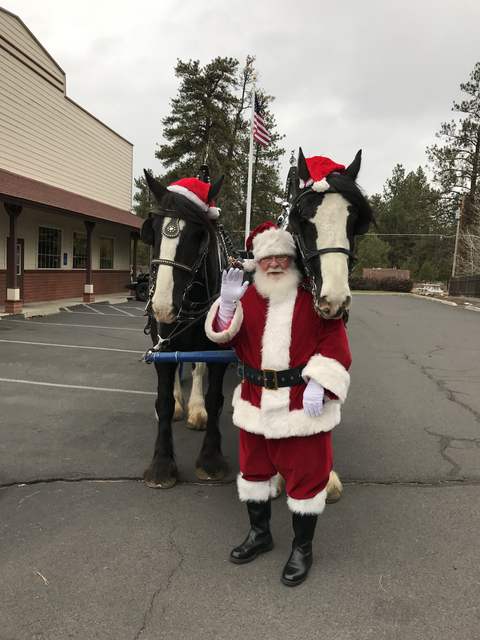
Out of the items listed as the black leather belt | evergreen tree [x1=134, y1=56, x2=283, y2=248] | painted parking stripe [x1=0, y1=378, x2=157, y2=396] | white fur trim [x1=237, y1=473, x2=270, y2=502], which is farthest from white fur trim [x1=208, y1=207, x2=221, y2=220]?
evergreen tree [x1=134, y1=56, x2=283, y2=248]

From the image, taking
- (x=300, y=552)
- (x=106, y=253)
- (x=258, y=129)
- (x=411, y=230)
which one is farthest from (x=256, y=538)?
(x=411, y=230)

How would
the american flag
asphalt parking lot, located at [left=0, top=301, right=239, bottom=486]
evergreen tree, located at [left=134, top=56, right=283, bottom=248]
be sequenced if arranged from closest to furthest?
asphalt parking lot, located at [left=0, top=301, right=239, bottom=486] < the american flag < evergreen tree, located at [left=134, top=56, right=283, bottom=248]

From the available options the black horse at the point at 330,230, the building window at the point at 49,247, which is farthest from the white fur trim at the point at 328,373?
the building window at the point at 49,247

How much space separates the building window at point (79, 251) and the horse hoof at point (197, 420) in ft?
51.9

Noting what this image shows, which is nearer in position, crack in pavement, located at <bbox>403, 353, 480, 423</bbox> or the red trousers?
the red trousers

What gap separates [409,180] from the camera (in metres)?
72.9

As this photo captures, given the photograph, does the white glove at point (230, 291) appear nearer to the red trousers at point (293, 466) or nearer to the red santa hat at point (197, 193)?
the red trousers at point (293, 466)

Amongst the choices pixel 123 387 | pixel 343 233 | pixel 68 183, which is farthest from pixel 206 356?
pixel 68 183

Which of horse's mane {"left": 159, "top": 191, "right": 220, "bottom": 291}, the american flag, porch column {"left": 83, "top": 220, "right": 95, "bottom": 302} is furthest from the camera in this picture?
porch column {"left": 83, "top": 220, "right": 95, "bottom": 302}

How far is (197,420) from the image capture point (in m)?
4.82

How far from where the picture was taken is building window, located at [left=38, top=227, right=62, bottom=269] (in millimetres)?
16944

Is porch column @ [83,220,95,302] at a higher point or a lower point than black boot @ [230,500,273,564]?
higher

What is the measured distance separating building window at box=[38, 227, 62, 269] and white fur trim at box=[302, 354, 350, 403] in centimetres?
1624

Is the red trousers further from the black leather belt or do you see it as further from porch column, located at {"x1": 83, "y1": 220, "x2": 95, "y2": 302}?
porch column, located at {"x1": 83, "y1": 220, "x2": 95, "y2": 302}
